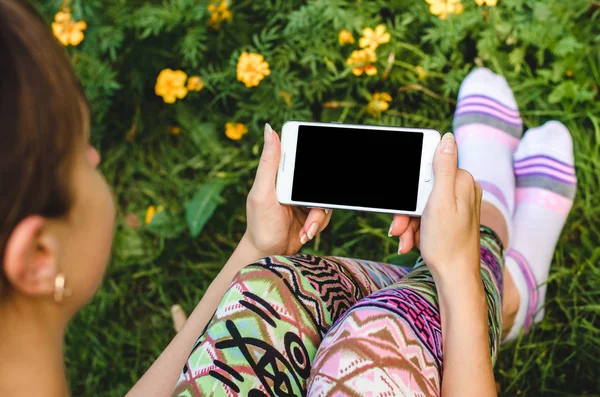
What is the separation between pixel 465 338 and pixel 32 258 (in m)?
0.73

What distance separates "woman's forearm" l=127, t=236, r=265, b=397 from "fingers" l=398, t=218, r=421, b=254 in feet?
1.17

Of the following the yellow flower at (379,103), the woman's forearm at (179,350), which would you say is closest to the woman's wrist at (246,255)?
the woman's forearm at (179,350)

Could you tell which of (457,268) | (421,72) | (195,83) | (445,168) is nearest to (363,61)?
(421,72)

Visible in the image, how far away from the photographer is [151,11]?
1.91 m

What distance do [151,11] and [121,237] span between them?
2.66ft

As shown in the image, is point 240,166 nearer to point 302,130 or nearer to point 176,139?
point 176,139

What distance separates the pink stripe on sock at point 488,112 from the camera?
71.6 inches

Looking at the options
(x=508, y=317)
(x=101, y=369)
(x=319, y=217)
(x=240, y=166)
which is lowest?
(x=101, y=369)

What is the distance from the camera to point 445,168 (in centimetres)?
107

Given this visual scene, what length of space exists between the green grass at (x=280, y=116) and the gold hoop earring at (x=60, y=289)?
1.12m

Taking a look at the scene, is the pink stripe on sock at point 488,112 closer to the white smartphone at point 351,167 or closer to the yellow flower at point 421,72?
the yellow flower at point 421,72

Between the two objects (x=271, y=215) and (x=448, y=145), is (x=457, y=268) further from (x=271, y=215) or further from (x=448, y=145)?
(x=271, y=215)

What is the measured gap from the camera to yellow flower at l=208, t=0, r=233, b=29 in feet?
6.10

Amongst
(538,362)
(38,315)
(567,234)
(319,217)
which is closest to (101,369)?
(319,217)
